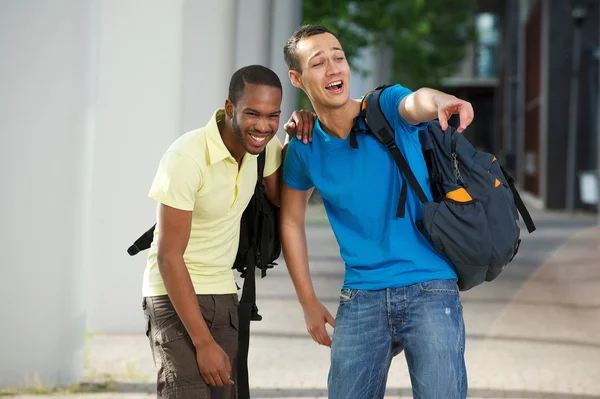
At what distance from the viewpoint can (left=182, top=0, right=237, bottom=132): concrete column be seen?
9.18m

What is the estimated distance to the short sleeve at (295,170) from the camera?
357 centimetres

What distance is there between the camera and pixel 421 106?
3113 mm

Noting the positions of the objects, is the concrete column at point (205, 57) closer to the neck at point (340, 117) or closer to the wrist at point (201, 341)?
the neck at point (340, 117)

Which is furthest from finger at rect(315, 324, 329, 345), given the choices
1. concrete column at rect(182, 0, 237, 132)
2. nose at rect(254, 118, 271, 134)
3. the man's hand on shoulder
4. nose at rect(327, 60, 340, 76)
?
concrete column at rect(182, 0, 237, 132)

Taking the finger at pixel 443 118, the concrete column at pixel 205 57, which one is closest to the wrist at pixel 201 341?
the finger at pixel 443 118

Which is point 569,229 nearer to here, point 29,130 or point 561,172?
→ point 561,172

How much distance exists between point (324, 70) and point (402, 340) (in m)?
0.96

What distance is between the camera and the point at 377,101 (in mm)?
3361

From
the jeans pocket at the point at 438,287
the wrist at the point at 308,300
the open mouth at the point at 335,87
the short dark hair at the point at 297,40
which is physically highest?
the short dark hair at the point at 297,40

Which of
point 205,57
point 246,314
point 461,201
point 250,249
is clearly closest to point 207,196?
point 250,249

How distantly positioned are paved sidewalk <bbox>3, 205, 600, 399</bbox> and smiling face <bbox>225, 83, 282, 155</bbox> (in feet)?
11.0

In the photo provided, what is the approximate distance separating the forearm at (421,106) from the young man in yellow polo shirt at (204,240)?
460 mm

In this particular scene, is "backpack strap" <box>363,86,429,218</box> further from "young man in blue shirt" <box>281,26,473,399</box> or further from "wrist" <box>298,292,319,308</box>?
"wrist" <box>298,292,319,308</box>

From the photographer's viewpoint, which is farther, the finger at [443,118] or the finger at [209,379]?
the finger at [209,379]
